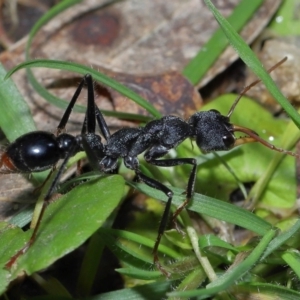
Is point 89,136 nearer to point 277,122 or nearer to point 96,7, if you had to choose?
point 277,122

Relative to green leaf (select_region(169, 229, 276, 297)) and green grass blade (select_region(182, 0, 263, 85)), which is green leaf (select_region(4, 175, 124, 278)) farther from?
green grass blade (select_region(182, 0, 263, 85))

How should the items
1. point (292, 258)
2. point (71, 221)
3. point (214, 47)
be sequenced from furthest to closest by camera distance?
point (214, 47)
point (292, 258)
point (71, 221)


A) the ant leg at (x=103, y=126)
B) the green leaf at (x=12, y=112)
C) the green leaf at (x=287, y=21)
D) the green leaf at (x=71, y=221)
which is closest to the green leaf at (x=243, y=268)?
the green leaf at (x=71, y=221)

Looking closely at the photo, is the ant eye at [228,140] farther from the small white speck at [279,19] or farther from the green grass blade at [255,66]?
the small white speck at [279,19]

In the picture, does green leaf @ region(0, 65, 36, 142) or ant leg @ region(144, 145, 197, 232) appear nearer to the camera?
ant leg @ region(144, 145, 197, 232)

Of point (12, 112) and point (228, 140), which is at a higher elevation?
point (12, 112)

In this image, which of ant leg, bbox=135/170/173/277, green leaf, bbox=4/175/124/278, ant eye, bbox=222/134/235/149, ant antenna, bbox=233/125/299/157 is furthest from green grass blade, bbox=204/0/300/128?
green leaf, bbox=4/175/124/278

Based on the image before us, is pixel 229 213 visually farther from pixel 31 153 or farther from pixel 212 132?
pixel 31 153

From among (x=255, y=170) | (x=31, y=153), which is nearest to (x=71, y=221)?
(x=31, y=153)
